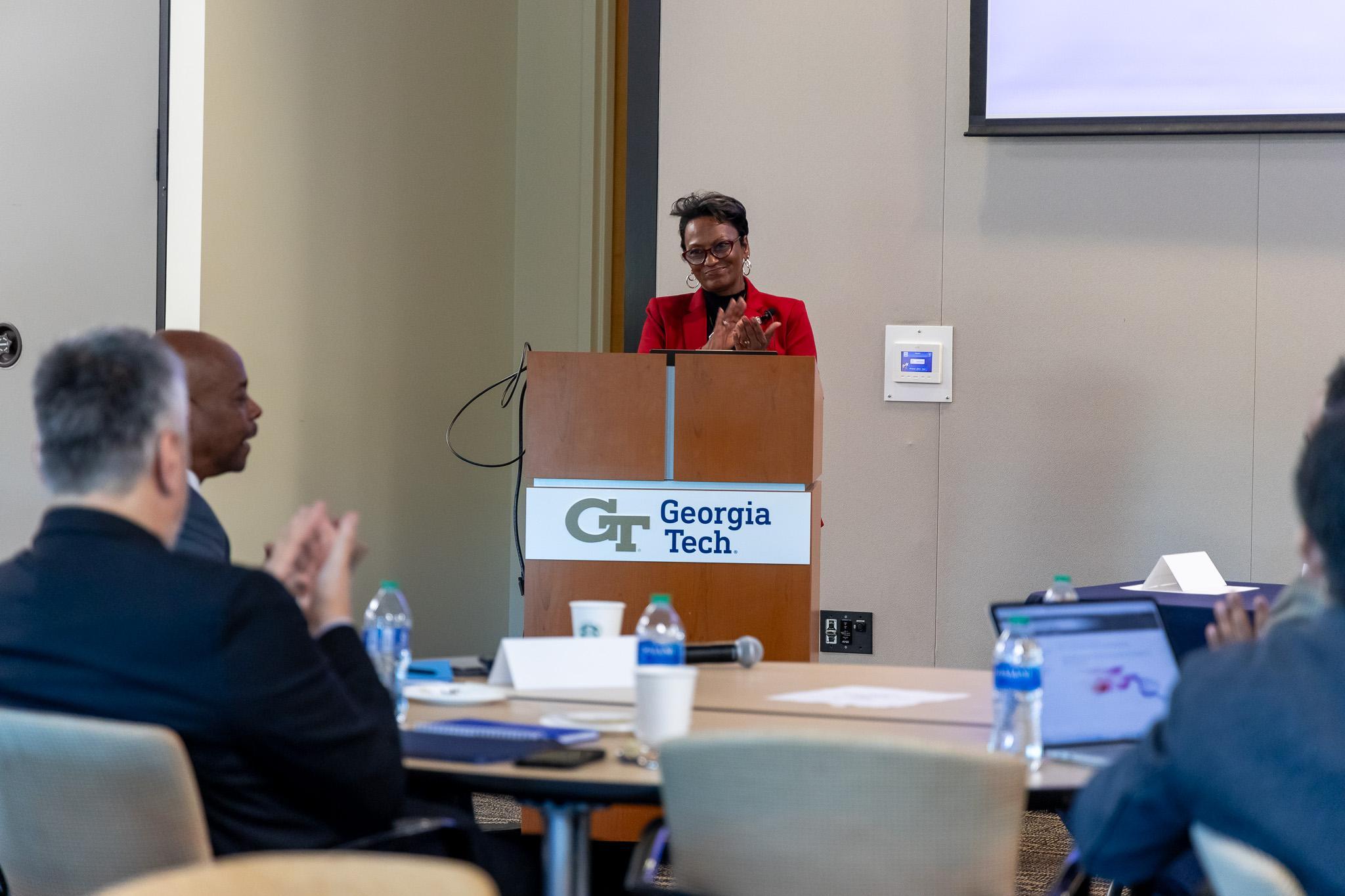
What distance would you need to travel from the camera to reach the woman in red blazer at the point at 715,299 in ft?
13.6

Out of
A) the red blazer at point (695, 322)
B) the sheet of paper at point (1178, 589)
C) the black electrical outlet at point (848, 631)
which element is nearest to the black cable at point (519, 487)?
the black electrical outlet at point (848, 631)

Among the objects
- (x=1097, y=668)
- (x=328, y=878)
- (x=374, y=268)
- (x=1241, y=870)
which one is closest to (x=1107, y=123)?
(x=374, y=268)

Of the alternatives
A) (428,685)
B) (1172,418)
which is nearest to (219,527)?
(428,685)

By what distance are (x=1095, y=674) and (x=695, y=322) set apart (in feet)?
8.09

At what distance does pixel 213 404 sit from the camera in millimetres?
3062

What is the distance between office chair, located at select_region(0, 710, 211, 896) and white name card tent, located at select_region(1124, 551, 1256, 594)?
2810mm

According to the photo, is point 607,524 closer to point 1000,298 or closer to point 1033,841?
point 1033,841

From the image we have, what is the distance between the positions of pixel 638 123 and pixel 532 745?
3.55 meters

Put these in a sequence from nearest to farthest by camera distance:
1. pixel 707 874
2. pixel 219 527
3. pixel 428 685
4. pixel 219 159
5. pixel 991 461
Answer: pixel 707 874, pixel 428 685, pixel 219 527, pixel 219 159, pixel 991 461

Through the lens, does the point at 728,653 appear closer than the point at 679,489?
Yes

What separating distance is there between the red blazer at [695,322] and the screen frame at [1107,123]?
113 centimetres

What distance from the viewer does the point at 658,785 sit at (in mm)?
1678

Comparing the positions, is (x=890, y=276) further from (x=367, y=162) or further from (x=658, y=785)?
(x=658, y=785)

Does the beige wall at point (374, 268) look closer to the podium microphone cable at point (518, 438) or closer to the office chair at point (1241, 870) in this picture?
the podium microphone cable at point (518, 438)
